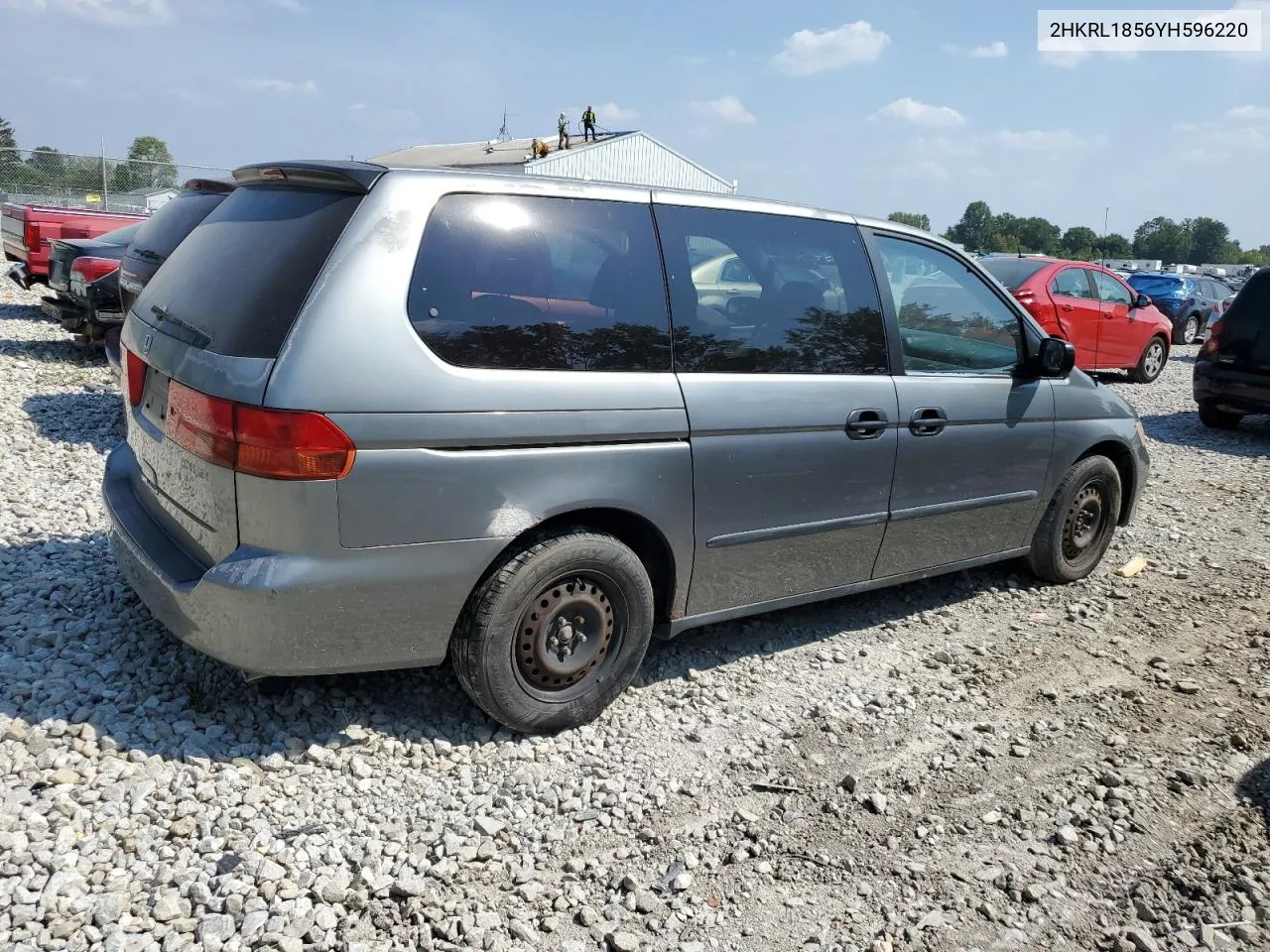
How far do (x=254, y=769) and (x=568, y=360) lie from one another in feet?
5.57

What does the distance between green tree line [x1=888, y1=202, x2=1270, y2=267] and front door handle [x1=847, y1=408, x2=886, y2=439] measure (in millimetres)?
104464

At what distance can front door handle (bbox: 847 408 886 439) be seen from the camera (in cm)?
408

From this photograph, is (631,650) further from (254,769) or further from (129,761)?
(129,761)

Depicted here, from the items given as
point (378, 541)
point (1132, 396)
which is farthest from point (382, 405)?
point (1132, 396)

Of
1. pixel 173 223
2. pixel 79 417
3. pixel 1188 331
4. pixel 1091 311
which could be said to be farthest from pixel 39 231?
pixel 1188 331

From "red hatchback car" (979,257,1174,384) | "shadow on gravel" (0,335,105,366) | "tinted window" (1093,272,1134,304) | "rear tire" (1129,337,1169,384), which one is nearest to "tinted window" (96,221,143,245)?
"shadow on gravel" (0,335,105,366)

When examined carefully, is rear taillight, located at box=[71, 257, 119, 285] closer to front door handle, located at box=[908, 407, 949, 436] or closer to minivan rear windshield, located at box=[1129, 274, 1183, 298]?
front door handle, located at box=[908, 407, 949, 436]

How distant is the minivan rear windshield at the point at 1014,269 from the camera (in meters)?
12.4

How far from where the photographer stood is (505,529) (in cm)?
318

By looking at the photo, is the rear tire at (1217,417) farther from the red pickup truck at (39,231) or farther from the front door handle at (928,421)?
the red pickup truck at (39,231)

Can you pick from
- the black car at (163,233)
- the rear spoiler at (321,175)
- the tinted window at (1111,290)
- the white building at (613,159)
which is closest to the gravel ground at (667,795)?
the rear spoiler at (321,175)

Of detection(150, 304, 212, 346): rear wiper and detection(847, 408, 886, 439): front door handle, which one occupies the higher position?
detection(150, 304, 212, 346): rear wiper

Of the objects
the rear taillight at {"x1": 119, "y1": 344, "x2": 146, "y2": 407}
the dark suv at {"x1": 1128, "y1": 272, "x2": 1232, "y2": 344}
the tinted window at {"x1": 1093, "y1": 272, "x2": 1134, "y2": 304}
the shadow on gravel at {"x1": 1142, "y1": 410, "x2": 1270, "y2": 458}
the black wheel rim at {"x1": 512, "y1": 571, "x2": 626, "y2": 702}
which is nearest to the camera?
the black wheel rim at {"x1": 512, "y1": 571, "x2": 626, "y2": 702}

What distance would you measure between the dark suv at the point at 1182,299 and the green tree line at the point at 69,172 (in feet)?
79.3
